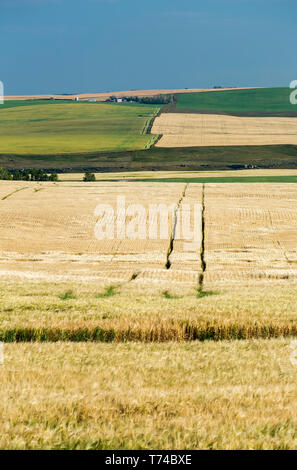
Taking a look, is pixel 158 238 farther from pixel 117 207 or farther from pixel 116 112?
pixel 116 112

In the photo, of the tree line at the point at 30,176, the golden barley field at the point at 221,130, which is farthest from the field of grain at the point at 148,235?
the golden barley field at the point at 221,130

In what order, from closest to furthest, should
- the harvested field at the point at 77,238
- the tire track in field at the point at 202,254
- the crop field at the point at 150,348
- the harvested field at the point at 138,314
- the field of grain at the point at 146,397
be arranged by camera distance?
the field of grain at the point at 146,397
the crop field at the point at 150,348
the harvested field at the point at 138,314
the tire track in field at the point at 202,254
the harvested field at the point at 77,238

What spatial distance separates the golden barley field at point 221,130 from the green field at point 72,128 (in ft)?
14.1

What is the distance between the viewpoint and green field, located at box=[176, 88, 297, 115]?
144875mm

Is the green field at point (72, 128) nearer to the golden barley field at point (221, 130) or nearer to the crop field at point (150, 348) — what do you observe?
the golden barley field at point (221, 130)

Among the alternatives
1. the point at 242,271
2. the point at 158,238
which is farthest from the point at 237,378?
the point at 158,238

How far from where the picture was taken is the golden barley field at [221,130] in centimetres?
10081

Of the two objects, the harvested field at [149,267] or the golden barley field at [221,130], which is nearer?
the harvested field at [149,267]

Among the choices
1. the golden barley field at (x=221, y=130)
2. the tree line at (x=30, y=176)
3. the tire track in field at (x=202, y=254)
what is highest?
the golden barley field at (x=221, y=130)

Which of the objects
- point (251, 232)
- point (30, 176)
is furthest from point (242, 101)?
point (251, 232)

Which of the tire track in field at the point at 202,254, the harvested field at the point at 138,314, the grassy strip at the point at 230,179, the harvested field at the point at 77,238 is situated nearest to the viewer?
the harvested field at the point at 138,314

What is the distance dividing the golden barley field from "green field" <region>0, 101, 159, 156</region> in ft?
14.1

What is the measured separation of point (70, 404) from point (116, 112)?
140 metres

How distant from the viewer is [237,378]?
981cm
